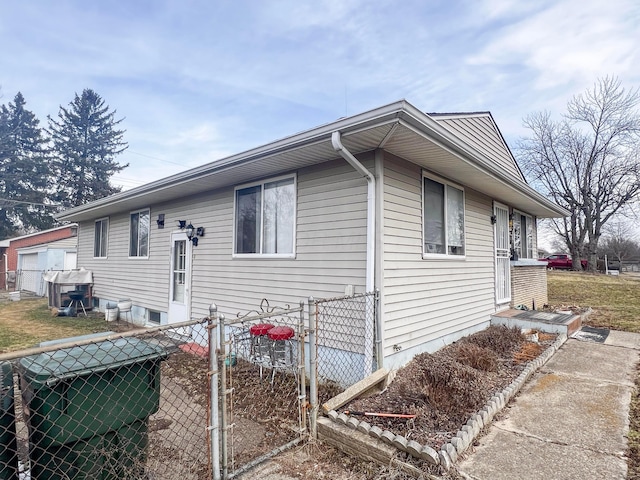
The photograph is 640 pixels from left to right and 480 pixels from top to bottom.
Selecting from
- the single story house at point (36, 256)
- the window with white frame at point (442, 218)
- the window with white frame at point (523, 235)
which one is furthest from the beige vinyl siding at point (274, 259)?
the single story house at point (36, 256)

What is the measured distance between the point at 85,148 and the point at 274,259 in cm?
3277

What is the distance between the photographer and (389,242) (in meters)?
4.29

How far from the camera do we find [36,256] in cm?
1834

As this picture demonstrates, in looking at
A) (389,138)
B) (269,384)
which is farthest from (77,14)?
(269,384)

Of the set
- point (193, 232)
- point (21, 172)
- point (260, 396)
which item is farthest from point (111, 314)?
point (21, 172)

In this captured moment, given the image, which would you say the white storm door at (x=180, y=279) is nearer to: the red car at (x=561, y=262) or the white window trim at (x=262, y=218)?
the white window trim at (x=262, y=218)

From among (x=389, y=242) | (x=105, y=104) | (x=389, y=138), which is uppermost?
(x=105, y=104)

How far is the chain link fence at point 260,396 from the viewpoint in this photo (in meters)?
2.48

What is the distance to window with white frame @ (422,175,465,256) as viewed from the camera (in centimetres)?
515

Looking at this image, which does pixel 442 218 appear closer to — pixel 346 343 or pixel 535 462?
pixel 346 343

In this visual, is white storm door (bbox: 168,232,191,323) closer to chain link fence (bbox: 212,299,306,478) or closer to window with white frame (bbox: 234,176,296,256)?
window with white frame (bbox: 234,176,296,256)

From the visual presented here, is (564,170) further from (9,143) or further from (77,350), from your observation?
(9,143)

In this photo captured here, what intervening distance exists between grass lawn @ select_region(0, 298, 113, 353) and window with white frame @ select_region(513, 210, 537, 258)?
33.8 ft

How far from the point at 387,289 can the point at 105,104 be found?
120 ft
